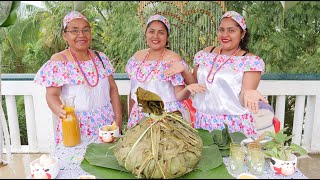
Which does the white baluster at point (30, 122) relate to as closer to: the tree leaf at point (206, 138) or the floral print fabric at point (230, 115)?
the floral print fabric at point (230, 115)

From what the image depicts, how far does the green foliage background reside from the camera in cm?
425

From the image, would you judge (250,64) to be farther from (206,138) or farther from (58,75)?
(58,75)

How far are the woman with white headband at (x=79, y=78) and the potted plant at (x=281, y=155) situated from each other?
45.0 inches

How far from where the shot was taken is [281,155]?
1426 mm

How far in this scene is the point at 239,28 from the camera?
6.88 ft

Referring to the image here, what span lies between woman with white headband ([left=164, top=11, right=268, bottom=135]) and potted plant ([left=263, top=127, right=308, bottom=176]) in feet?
2.01

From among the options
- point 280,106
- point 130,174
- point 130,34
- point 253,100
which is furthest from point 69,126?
point 130,34

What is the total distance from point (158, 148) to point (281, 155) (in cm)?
59

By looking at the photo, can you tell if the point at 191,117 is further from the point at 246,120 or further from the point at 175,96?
the point at 246,120

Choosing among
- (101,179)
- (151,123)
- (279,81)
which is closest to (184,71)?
(151,123)

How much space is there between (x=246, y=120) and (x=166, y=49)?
0.80 m

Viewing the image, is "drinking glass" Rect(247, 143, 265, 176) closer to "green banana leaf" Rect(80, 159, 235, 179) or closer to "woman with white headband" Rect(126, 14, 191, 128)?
"green banana leaf" Rect(80, 159, 235, 179)

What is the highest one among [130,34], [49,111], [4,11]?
[4,11]

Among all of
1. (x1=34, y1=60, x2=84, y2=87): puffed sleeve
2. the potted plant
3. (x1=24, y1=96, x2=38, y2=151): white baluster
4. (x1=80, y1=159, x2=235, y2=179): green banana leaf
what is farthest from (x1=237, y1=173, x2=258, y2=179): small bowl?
(x1=24, y1=96, x2=38, y2=151): white baluster
